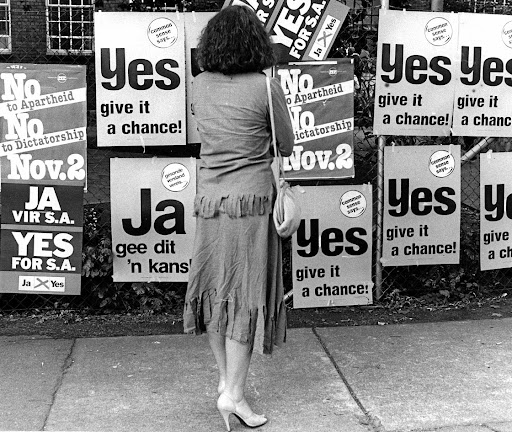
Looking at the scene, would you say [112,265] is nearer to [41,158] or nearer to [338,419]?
[41,158]

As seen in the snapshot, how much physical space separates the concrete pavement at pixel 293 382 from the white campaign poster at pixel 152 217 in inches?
19.1

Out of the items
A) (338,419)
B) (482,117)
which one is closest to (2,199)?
(338,419)

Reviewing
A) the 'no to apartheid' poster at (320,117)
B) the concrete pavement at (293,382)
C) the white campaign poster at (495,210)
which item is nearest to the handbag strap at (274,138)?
the concrete pavement at (293,382)

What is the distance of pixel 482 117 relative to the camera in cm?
559

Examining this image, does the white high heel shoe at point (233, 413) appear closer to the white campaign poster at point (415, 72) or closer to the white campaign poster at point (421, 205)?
the white campaign poster at point (421, 205)

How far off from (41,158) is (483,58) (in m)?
3.05

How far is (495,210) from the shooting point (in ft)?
18.9

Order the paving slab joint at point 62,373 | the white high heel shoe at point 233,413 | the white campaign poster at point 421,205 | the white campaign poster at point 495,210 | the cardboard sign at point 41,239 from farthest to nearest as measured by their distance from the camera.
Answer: the white campaign poster at point 495,210 < the white campaign poster at point 421,205 < the cardboard sign at point 41,239 < the paving slab joint at point 62,373 < the white high heel shoe at point 233,413

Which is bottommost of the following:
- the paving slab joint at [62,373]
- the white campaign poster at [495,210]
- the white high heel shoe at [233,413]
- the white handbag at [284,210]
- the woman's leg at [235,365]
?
the paving slab joint at [62,373]

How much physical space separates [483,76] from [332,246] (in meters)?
1.57

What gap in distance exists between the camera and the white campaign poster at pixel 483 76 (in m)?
5.46

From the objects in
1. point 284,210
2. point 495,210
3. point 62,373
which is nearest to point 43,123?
point 62,373

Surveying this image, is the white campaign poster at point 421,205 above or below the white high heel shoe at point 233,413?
above

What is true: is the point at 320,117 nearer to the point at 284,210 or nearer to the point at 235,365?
the point at 284,210
